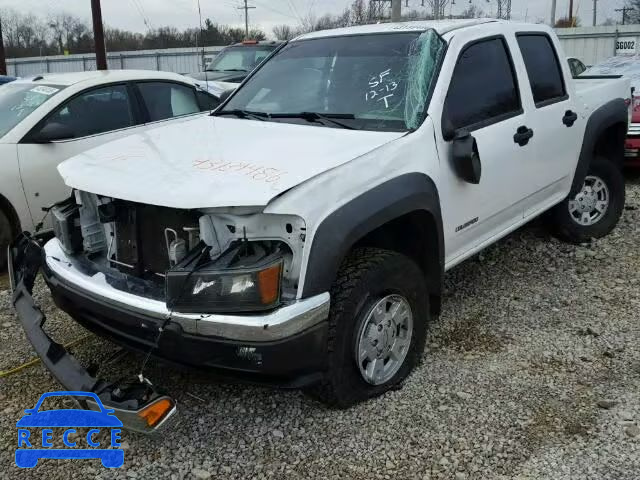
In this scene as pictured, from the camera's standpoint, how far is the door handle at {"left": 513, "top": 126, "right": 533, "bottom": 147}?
4.07m

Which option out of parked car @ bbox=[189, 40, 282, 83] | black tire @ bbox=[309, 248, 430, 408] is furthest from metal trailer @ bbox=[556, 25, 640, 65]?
black tire @ bbox=[309, 248, 430, 408]

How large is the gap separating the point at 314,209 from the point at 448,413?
1.29m

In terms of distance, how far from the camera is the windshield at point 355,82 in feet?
11.7

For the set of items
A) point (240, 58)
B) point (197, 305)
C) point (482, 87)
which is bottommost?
point (197, 305)

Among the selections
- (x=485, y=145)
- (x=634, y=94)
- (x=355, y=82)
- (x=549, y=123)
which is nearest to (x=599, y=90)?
(x=549, y=123)

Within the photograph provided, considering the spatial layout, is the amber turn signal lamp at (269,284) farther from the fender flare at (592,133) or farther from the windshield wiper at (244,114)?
the fender flare at (592,133)

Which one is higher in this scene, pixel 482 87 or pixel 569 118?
pixel 482 87

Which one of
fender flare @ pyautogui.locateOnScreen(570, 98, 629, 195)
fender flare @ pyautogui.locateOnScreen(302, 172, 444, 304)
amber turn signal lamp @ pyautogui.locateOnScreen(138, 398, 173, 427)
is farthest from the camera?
fender flare @ pyautogui.locateOnScreen(570, 98, 629, 195)

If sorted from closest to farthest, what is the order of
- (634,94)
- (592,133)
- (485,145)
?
(485,145), (592,133), (634,94)

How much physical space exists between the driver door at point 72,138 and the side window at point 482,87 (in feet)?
10.7

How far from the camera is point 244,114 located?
4.11 m

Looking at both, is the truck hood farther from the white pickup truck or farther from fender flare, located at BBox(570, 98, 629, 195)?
fender flare, located at BBox(570, 98, 629, 195)

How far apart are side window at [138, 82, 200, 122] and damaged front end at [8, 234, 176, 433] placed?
347 cm

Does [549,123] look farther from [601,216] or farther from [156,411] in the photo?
[156,411]
